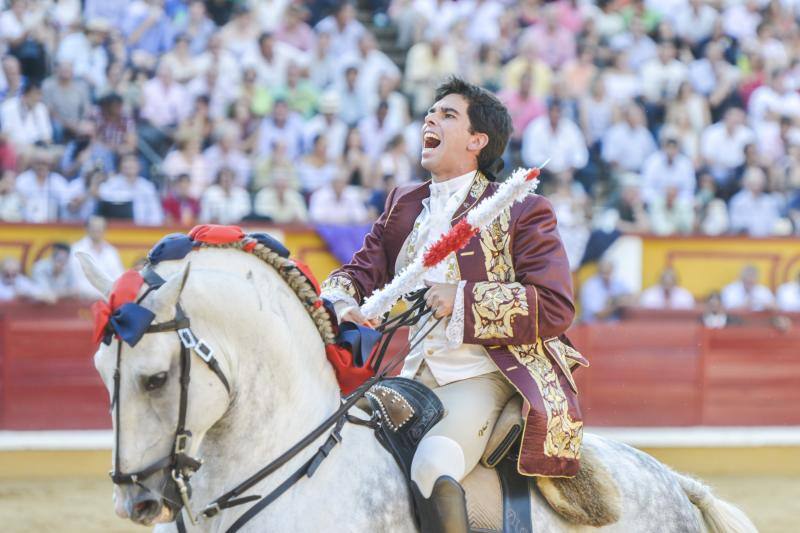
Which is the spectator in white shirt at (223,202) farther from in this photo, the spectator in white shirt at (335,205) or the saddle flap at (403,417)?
the saddle flap at (403,417)

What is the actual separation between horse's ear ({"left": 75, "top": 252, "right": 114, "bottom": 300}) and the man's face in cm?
107

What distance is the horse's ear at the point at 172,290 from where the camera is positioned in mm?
2824

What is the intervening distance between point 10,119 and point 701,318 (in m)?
5.56

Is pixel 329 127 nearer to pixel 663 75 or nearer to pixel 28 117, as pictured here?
pixel 28 117

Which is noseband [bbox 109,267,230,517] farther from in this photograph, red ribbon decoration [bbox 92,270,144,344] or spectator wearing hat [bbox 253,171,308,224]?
spectator wearing hat [bbox 253,171,308,224]

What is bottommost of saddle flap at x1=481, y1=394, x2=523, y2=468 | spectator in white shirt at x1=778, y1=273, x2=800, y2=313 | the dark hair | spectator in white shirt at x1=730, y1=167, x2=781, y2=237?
spectator in white shirt at x1=778, y1=273, x2=800, y2=313

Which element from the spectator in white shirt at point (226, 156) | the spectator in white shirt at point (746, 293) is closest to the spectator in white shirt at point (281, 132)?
the spectator in white shirt at point (226, 156)

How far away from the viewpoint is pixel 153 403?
113 inches

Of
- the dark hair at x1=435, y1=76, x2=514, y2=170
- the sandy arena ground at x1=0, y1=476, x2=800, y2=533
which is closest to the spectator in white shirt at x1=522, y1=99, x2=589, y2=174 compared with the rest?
the sandy arena ground at x1=0, y1=476, x2=800, y2=533

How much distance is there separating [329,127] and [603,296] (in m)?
2.60

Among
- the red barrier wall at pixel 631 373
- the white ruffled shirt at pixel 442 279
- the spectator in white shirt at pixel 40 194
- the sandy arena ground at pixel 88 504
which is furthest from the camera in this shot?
the spectator in white shirt at pixel 40 194

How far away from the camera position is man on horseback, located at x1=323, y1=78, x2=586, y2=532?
3.35 metres

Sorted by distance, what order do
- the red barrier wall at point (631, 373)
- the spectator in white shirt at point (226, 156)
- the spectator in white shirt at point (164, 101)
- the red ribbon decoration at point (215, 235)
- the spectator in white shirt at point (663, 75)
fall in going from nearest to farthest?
1. the red ribbon decoration at point (215, 235)
2. the red barrier wall at point (631, 373)
3. the spectator in white shirt at point (226, 156)
4. the spectator in white shirt at point (164, 101)
5. the spectator in white shirt at point (663, 75)

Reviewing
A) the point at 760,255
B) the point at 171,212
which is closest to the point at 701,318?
the point at 760,255
